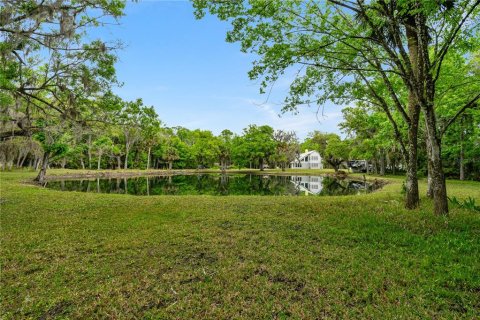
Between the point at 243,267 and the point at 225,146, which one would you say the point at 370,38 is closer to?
the point at 243,267

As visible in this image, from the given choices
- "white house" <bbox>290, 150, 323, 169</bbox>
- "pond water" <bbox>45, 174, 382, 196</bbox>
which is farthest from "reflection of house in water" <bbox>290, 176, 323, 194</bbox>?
"white house" <bbox>290, 150, 323, 169</bbox>

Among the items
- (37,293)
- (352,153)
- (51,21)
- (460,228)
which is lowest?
(37,293)

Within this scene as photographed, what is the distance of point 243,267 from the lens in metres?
4.47

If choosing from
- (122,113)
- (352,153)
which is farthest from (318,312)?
(352,153)

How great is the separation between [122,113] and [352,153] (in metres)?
34.2

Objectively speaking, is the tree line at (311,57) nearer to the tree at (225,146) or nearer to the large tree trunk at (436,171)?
the large tree trunk at (436,171)

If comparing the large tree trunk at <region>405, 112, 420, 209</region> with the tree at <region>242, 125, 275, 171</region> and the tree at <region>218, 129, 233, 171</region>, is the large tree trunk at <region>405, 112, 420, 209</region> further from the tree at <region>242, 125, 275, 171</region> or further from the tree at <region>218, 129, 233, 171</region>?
Result: the tree at <region>218, 129, 233, 171</region>

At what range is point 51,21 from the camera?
7594mm

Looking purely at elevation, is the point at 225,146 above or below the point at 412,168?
above

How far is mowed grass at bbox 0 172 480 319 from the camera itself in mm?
3346

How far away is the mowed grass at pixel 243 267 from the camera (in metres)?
3.35

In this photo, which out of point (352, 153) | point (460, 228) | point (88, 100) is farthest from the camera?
point (352, 153)

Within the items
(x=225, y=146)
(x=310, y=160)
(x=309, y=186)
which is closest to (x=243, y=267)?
(x=309, y=186)

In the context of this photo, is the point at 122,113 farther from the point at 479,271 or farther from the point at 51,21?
the point at 479,271
